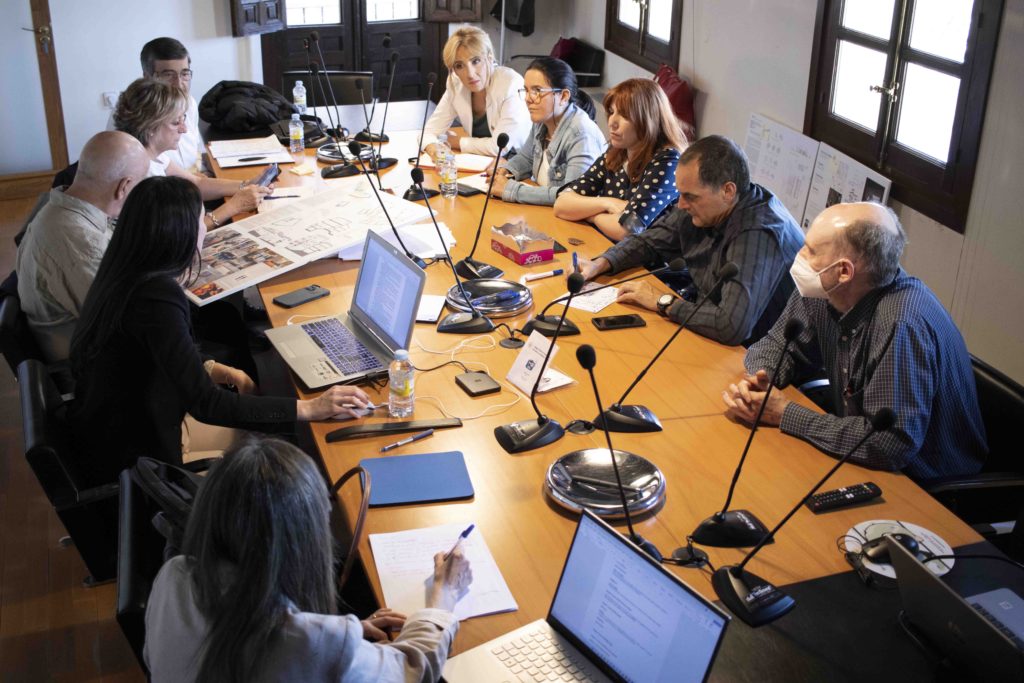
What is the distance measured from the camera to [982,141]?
3.25 meters

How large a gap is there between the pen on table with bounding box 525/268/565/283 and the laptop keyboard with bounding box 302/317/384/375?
0.67 meters

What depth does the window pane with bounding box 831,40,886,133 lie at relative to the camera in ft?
12.5

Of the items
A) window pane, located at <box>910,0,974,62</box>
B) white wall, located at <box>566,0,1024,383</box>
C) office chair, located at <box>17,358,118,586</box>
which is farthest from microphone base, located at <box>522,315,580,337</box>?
window pane, located at <box>910,0,974,62</box>

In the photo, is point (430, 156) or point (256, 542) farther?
point (430, 156)

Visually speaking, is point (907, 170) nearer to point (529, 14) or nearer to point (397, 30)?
point (529, 14)

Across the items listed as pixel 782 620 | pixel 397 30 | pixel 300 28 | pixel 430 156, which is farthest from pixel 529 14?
pixel 782 620

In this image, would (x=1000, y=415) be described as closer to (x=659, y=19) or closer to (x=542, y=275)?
(x=542, y=275)

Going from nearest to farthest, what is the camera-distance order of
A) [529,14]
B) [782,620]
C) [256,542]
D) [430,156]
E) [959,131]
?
[256,542] → [782,620] → [959,131] → [430,156] → [529,14]

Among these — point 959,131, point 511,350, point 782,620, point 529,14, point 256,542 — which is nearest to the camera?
point 256,542

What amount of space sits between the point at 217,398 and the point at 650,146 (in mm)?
1835

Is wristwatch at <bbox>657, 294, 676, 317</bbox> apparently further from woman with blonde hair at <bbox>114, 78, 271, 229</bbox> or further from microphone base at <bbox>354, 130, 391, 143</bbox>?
microphone base at <bbox>354, 130, 391, 143</bbox>

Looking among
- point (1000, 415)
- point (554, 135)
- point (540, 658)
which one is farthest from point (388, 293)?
point (554, 135)

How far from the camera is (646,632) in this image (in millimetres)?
1473

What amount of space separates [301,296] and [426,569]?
1.39 m
